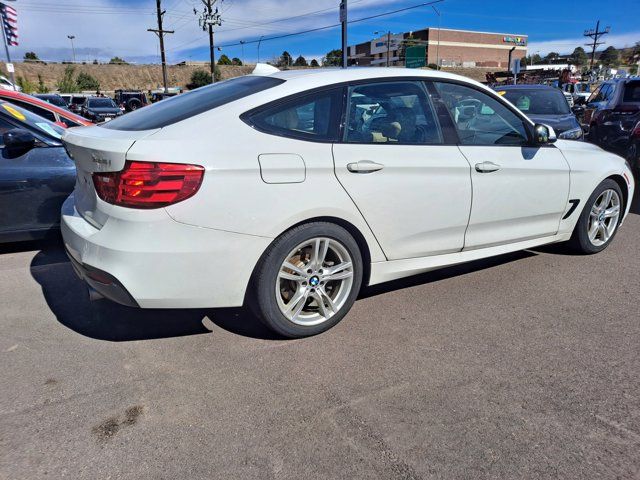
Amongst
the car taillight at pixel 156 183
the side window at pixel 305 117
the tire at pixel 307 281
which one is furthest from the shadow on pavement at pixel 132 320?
the side window at pixel 305 117

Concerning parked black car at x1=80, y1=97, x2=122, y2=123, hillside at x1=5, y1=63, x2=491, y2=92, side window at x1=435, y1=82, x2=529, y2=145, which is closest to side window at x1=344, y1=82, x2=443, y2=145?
side window at x1=435, y1=82, x2=529, y2=145

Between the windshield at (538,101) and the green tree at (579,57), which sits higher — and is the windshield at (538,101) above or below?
below

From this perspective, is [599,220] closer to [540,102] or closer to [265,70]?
[265,70]

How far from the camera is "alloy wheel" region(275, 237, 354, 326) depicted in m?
3.08

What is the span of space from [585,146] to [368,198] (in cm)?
267

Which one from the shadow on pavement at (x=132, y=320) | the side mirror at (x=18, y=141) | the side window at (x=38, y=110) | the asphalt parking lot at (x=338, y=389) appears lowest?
the asphalt parking lot at (x=338, y=389)

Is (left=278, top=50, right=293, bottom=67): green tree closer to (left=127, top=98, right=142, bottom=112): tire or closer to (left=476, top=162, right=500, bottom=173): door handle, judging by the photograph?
(left=127, top=98, right=142, bottom=112): tire

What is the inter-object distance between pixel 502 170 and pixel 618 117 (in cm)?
661

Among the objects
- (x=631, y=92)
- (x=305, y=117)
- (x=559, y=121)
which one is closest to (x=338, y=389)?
(x=305, y=117)

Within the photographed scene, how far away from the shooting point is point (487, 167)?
3668 millimetres

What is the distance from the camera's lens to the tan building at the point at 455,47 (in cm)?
9650

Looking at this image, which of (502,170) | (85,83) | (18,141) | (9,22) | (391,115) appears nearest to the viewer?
(391,115)

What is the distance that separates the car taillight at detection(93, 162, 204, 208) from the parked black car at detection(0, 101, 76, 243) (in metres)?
2.29

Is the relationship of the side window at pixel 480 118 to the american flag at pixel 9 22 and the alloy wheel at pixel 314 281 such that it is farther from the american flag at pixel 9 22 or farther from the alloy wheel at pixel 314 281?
the american flag at pixel 9 22
